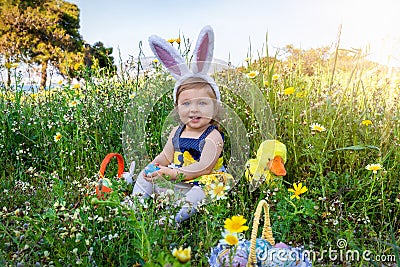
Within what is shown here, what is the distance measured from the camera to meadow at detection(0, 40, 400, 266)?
5.76 ft

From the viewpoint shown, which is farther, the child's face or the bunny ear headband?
the child's face

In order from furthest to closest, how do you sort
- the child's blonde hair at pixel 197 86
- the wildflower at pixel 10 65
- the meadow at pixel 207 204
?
the wildflower at pixel 10 65 < the child's blonde hair at pixel 197 86 < the meadow at pixel 207 204

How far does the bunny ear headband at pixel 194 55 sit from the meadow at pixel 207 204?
0.28 m

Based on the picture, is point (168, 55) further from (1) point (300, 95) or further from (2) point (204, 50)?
(1) point (300, 95)

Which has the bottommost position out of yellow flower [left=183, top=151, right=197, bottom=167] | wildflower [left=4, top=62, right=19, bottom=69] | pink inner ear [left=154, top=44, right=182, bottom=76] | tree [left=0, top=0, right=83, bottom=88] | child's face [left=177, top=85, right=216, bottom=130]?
yellow flower [left=183, top=151, right=197, bottom=167]

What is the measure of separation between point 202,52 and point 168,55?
222 mm

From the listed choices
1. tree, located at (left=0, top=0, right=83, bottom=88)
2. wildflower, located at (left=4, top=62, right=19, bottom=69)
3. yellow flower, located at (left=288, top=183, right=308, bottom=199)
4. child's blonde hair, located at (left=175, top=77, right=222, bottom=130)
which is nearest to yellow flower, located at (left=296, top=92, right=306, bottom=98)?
child's blonde hair, located at (left=175, top=77, right=222, bottom=130)

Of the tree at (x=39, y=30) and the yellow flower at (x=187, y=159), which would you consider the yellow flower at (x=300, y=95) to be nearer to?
the yellow flower at (x=187, y=159)

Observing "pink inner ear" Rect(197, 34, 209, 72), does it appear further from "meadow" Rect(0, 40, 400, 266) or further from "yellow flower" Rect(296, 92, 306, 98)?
"yellow flower" Rect(296, 92, 306, 98)

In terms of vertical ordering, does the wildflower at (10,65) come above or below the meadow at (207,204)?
above

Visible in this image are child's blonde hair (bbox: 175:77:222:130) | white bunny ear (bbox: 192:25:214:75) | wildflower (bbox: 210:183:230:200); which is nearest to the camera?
wildflower (bbox: 210:183:230:200)

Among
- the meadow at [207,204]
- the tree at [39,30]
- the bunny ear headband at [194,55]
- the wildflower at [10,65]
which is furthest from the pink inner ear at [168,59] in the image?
the tree at [39,30]

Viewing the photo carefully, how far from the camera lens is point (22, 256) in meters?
1.61

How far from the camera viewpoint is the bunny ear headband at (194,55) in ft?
8.66
